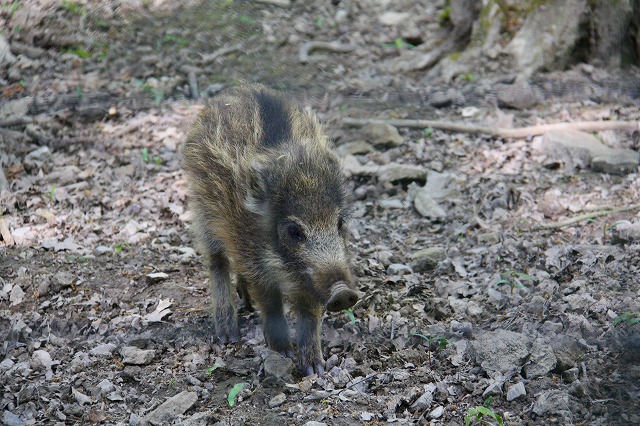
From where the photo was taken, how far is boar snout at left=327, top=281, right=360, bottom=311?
427 cm

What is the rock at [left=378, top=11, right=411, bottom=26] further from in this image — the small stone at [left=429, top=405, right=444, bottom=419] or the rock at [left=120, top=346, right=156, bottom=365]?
the small stone at [left=429, top=405, right=444, bottom=419]

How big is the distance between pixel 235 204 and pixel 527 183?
3.05 metres

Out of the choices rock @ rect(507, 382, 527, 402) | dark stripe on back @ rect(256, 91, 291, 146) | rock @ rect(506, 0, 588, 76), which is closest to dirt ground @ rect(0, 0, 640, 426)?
rock @ rect(507, 382, 527, 402)

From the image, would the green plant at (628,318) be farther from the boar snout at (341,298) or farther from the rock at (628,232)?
the boar snout at (341,298)

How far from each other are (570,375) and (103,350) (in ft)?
9.03

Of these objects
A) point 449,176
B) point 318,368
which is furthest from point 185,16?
point 318,368

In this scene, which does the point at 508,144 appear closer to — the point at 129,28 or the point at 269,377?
the point at 269,377

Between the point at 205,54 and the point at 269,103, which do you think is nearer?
the point at 269,103

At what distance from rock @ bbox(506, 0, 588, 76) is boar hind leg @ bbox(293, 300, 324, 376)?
4858 millimetres

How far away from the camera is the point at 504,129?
25.0 feet

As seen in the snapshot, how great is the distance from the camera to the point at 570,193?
6.59m

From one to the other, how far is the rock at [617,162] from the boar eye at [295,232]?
338cm

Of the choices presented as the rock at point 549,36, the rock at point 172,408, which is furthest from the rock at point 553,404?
the rock at point 549,36

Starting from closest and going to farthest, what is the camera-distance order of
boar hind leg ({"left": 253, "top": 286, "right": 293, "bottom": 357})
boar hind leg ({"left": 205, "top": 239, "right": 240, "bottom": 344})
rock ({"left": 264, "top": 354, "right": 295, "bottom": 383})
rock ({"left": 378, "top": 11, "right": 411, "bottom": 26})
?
rock ({"left": 264, "top": 354, "right": 295, "bottom": 383}) < boar hind leg ({"left": 253, "top": 286, "right": 293, "bottom": 357}) < boar hind leg ({"left": 205, "top": 239, "right": 240, "bottom": 344}) < rock ({"left": 378, "top": 11, "right": 411, "bottom": 26})
